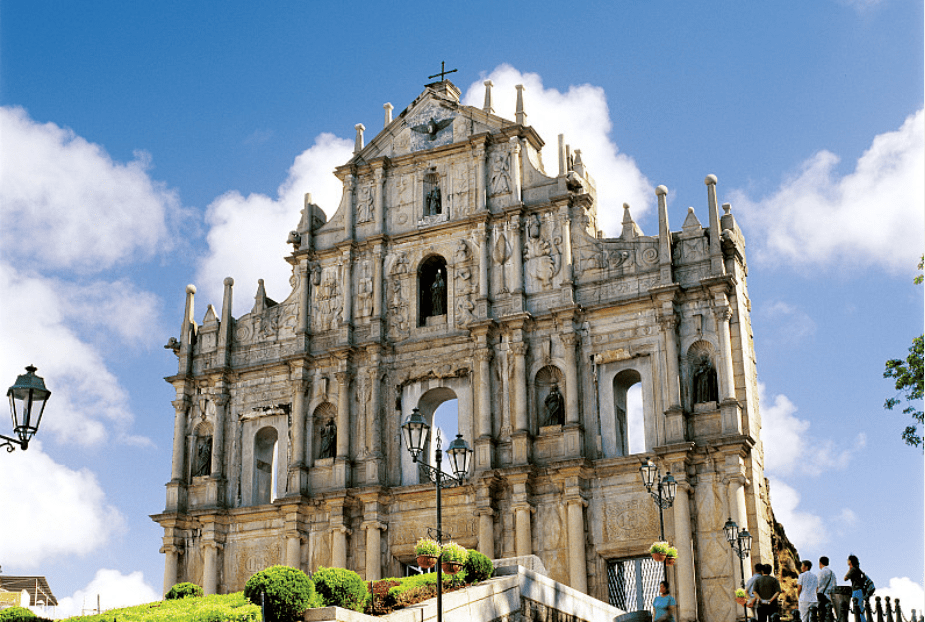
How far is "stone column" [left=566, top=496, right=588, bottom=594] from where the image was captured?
29.8 m

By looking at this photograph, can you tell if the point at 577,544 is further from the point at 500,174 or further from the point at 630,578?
the point at 500,174

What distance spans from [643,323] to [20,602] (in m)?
30.0

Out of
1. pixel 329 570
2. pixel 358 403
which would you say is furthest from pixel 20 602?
pixel 329 570

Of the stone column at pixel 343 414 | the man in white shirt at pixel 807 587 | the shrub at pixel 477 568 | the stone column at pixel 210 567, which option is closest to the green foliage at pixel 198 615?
the shrub at pixel 477 568

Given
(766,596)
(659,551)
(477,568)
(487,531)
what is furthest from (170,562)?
(766,596)

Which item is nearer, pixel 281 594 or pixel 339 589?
pixel 281 594

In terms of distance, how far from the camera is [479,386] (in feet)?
108

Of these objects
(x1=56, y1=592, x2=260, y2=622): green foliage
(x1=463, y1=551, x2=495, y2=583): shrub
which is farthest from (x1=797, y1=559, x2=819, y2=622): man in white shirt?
(x1=56, y1=592, x2=260, y2=622): green foliage

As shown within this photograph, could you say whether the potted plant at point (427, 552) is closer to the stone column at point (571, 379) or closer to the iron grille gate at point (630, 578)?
the iron grille gate at point (630, 578)

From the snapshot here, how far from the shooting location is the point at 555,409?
32406 mm

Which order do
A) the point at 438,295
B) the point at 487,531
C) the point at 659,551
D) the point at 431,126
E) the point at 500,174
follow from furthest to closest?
the point at 431,126
the point at 500,174
the point at 438,295
the point at 487,531
the point at 659,551

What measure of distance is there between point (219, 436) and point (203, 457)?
3.17 ft

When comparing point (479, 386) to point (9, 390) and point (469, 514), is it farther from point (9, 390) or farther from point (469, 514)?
point (9, 390)

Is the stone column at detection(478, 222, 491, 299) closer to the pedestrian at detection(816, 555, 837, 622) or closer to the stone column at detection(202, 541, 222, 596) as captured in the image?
the stone column at detection(202, 541, 222, 596)
